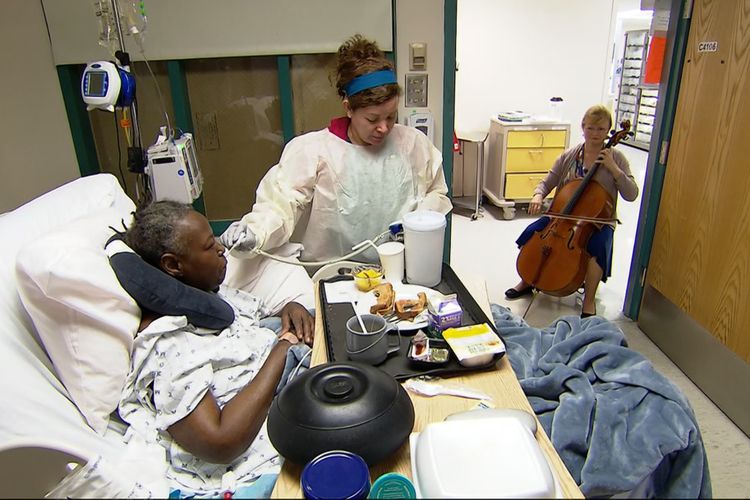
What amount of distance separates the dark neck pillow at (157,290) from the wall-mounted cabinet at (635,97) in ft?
19.7

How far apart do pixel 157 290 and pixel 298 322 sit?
1.35ft

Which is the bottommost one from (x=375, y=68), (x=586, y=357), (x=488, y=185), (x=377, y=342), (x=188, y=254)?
(x=488, y=185)

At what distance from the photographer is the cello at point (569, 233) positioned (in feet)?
7.82

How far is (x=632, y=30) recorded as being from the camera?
5723 mm

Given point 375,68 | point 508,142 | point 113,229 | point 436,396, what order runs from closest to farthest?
point 436,396 → point 113,229 → point 375,68 → point 508,142

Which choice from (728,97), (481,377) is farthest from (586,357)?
(728,97)

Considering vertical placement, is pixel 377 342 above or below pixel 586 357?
above

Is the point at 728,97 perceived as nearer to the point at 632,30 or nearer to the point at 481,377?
the point at 481,377

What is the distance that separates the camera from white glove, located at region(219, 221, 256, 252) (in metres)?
1.50

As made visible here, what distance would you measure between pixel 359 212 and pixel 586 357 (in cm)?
97

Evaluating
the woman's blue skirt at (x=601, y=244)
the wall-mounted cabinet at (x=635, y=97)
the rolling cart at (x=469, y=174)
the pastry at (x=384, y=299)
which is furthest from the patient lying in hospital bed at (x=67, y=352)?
the wall-mounted cabinet at (x=635, y=97)

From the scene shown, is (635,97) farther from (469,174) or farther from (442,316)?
(442,316)

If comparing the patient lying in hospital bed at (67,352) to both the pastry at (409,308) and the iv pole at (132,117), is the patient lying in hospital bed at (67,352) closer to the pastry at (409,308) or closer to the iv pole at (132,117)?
the pastry at (409,308)

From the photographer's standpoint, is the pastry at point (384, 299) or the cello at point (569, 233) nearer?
the pastry at point (384, 299)
